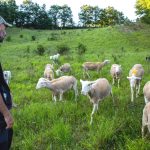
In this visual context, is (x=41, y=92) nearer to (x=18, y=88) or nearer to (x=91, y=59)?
(x=18, y=88)

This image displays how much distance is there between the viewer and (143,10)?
51.5 metres

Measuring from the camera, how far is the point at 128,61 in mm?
25500

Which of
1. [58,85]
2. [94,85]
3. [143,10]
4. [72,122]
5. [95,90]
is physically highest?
[143,10]

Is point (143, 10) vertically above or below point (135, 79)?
above

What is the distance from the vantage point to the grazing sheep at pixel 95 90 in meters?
12.3

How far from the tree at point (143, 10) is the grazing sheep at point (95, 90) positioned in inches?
1366

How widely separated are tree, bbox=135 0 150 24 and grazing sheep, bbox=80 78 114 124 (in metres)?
34.7

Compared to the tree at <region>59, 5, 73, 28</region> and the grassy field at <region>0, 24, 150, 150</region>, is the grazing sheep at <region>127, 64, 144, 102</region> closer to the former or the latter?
the grassy field at <region>0, 24, 150, 150</region>

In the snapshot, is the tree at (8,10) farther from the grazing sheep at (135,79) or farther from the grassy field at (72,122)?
the grazing sheep at (135,79)

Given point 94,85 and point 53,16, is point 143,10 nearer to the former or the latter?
point 94,85

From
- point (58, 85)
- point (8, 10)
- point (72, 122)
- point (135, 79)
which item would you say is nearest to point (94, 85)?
point (72, 122)

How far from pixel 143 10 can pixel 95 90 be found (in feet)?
133

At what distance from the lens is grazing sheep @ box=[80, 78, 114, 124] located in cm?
1233

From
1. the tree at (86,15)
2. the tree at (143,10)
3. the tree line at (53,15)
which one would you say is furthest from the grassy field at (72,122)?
the tree at (86,15)
